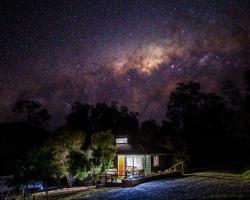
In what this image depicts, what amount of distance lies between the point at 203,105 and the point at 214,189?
156 ft

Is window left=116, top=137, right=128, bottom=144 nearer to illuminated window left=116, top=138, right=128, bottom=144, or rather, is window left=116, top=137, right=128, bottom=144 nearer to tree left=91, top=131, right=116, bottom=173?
illuminated window left=116, top=138, right=128, bottom=144

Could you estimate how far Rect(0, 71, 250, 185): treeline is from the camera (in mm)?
28094

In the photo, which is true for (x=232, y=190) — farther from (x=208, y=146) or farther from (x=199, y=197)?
(x=208, y=146)

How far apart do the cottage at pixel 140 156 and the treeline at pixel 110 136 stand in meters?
2.24

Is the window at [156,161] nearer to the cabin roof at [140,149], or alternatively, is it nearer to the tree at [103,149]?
the cabin roof at [140,149]

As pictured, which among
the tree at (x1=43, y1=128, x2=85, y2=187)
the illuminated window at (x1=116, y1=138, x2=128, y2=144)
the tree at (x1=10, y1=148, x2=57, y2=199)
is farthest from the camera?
the illuminated window at (x1=116, y1=138, x2=128, y2=144)

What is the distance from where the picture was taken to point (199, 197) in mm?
19141

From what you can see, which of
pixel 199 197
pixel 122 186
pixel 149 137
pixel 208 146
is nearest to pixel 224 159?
pixel 208 146

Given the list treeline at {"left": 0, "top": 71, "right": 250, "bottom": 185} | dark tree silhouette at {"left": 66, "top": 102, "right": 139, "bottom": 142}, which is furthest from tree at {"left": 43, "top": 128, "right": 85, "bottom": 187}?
dark tree silhouette at {"left": 66, "top": 102, "right": 139, "bottom": 142}

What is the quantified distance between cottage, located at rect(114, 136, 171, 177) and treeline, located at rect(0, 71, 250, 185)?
7.33 feet

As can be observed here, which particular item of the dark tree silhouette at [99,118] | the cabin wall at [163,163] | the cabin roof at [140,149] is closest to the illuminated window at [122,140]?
the cabin roof at [140,149]

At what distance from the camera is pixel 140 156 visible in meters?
35.8

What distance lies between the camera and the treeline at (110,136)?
28094mm

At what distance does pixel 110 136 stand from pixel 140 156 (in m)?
6.29
